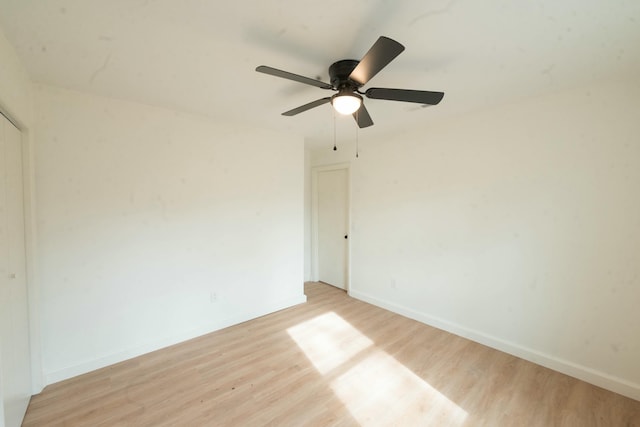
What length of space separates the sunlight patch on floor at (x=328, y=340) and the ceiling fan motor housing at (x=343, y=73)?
Answer: 2242 mm

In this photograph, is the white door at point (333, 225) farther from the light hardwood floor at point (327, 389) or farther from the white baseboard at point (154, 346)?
the light hardwood floor at point (327, 389)

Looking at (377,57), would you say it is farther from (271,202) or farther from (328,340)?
(328,340)

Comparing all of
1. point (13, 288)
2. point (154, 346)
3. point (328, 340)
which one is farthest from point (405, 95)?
point (154, 346)

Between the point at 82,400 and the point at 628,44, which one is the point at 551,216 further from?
the point at 82,400

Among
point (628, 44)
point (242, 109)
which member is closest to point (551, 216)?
point (628, 44)

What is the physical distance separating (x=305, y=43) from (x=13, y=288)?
2.36 metres

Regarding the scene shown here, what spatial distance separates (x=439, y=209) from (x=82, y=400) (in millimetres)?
3589

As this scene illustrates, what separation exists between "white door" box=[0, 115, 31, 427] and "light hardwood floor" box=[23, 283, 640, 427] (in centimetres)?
30

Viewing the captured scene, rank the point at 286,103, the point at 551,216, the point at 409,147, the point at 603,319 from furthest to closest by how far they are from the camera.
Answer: the point at 409,147
the point at 286,103
the point at 551,216
the point at 603,319

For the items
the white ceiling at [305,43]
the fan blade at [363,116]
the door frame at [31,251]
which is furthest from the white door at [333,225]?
the door frame at [31,251]

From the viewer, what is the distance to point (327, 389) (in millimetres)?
1979

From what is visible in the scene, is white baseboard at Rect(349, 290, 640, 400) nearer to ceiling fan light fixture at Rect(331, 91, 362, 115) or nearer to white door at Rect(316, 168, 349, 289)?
white door at Rect(316, 168, 349, 289)

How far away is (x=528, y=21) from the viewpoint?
133 centimetres

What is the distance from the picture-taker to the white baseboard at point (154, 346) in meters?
2.08
